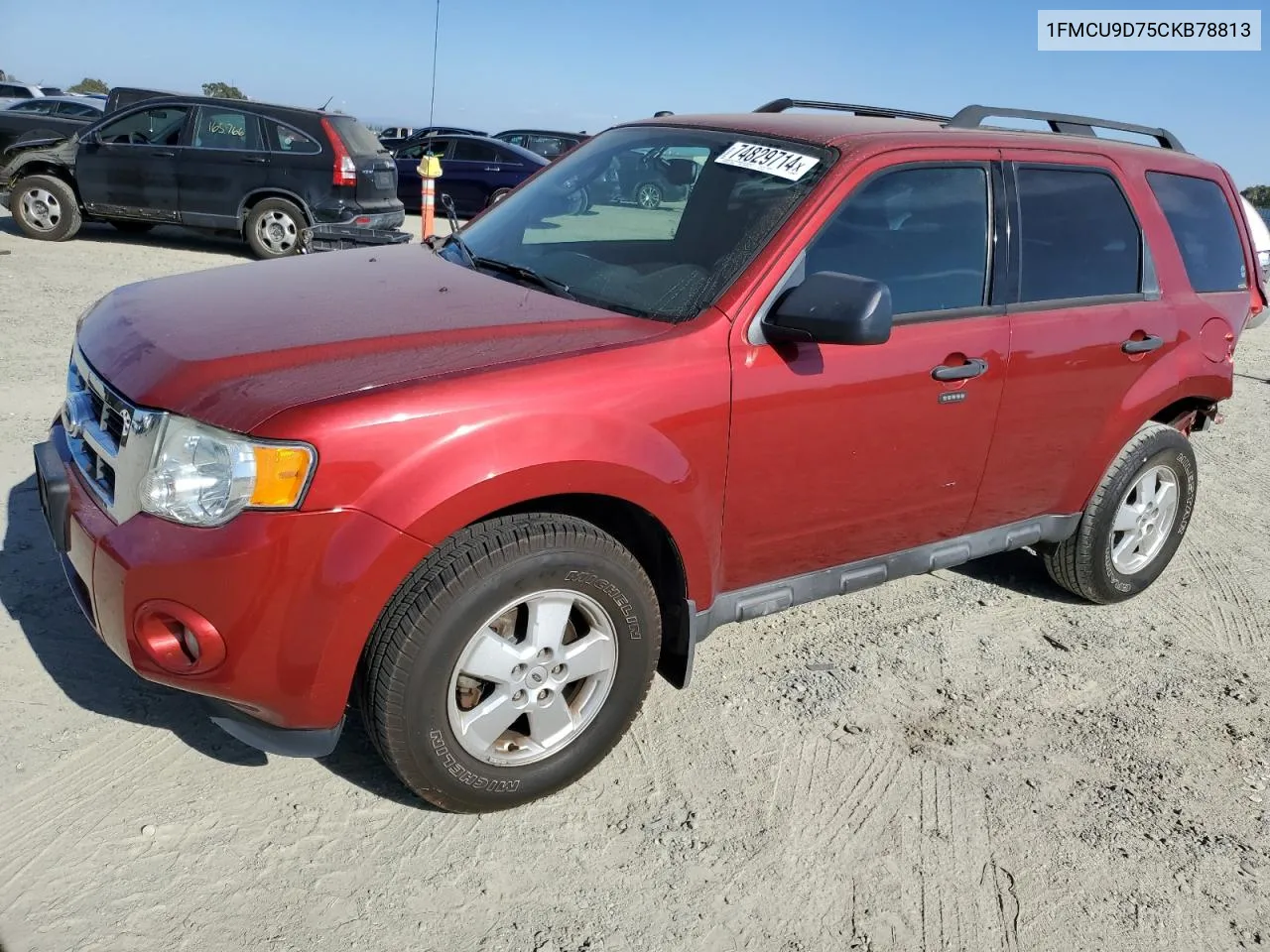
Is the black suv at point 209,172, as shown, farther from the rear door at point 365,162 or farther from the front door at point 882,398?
the front door at point 882,398

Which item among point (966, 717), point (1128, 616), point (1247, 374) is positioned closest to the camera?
point (966, 717)

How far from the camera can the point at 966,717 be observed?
355cm

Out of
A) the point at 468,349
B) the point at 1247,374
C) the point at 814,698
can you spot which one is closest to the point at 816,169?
the point at 468,349

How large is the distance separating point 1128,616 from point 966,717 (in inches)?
52.7

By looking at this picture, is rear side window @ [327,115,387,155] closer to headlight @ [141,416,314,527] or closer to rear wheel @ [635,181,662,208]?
rear wheel @ [635,181,662,208]

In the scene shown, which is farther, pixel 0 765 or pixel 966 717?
pixel 966 717

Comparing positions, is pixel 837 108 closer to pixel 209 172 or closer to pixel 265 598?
pixel 265 598

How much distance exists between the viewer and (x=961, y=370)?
337 centimetres

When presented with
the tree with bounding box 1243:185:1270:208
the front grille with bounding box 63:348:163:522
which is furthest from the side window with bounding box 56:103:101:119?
the tree with bounding box 1243:185:1270:208

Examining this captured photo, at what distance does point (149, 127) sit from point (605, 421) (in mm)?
10597

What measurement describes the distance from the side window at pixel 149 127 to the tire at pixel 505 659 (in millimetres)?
10306

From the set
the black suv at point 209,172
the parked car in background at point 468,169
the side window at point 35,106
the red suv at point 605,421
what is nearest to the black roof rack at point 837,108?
the red suv at point 605,421

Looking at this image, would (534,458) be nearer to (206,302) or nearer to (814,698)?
(206,302)

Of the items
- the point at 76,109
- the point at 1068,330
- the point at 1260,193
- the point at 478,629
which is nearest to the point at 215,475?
the point at 478,629
